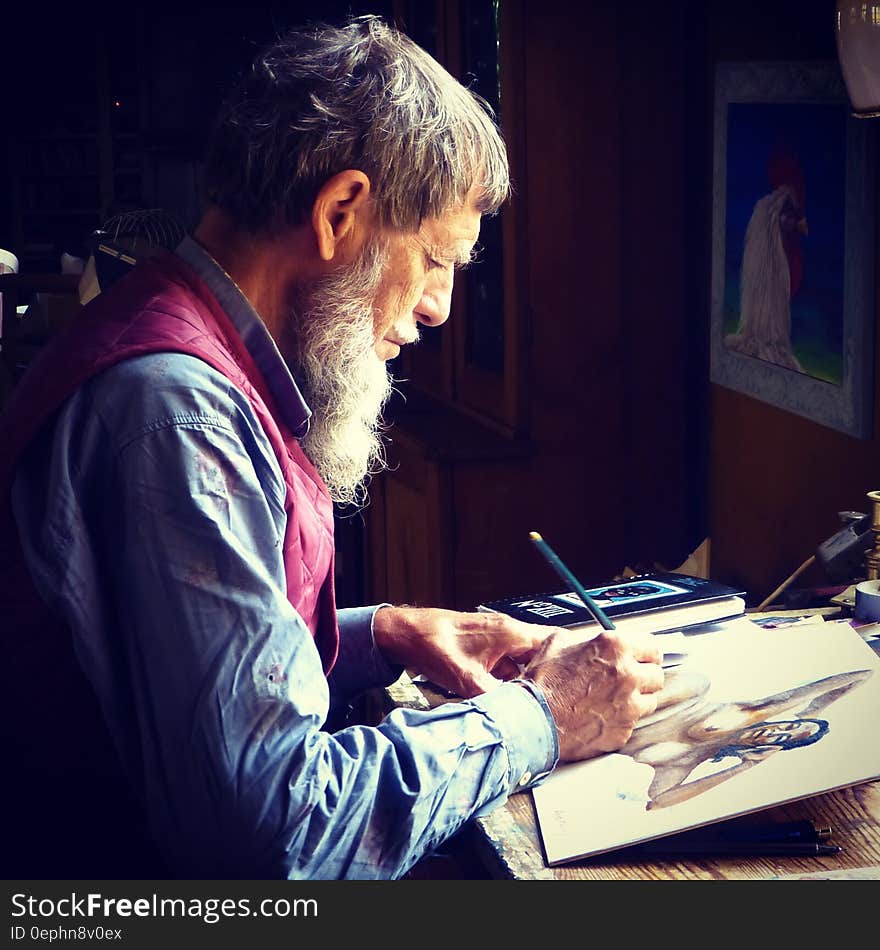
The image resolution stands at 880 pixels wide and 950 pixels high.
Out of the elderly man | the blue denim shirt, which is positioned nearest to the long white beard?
the elderly man

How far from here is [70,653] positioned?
103cm

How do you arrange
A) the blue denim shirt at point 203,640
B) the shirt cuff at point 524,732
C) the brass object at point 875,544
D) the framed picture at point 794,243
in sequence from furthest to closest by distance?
the framed picture at point 794,243 < the brass object at point 875,544 < the shirt cuff at point 524,732 < the blue denim shirt at point 203,640

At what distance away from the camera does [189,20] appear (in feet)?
20.9

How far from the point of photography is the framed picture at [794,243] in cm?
193

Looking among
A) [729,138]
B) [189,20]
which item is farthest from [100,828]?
[189,20]

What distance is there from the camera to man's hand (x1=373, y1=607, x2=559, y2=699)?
138cm

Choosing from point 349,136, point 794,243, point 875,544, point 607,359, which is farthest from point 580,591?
point 607,359

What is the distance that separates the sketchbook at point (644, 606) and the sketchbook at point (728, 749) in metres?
Result: 0.15

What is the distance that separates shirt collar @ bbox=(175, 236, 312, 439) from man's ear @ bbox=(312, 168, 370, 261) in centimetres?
10

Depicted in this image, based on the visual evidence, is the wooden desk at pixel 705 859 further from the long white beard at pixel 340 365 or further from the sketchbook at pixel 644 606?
the long white beard at pixel 340 365

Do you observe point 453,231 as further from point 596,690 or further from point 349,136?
point 596,690

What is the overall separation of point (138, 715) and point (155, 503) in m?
0.17

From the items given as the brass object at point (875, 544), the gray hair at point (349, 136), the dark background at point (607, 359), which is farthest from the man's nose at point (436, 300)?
the dark background at point (607, 359)

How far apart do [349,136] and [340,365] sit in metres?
0.25
